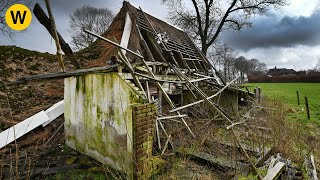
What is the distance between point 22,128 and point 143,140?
17.2 feet

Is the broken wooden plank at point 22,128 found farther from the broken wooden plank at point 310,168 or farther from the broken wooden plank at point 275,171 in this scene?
the broken wooden plank at point 310,168

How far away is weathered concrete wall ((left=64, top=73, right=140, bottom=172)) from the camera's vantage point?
5.38 m

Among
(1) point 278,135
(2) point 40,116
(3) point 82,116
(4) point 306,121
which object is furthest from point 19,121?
(4) point 306,121

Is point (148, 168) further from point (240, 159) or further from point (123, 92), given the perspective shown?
point (240, 159)

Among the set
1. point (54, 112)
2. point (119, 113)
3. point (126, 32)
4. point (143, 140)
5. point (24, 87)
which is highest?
point (126, 32)

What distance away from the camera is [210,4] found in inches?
824

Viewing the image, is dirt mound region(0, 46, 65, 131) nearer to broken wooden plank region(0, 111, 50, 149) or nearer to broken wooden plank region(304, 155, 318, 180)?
broken wooden plank region(0, 111, 50, 149)

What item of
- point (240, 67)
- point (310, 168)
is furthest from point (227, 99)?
point (240, 67)

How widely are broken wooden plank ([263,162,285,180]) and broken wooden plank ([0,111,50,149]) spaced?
7527 millimetres

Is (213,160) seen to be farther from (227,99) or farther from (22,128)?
(22,128)

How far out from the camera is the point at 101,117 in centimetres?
611

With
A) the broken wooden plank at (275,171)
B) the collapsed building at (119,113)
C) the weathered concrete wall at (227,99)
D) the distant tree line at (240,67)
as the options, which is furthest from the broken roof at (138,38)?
the distant tree line at (240,67)

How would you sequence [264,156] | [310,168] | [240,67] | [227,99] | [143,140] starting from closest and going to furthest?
[143,140] < [310,168] < [264,156] < [227,99] < [240,67]

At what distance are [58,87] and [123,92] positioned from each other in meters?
7.47
